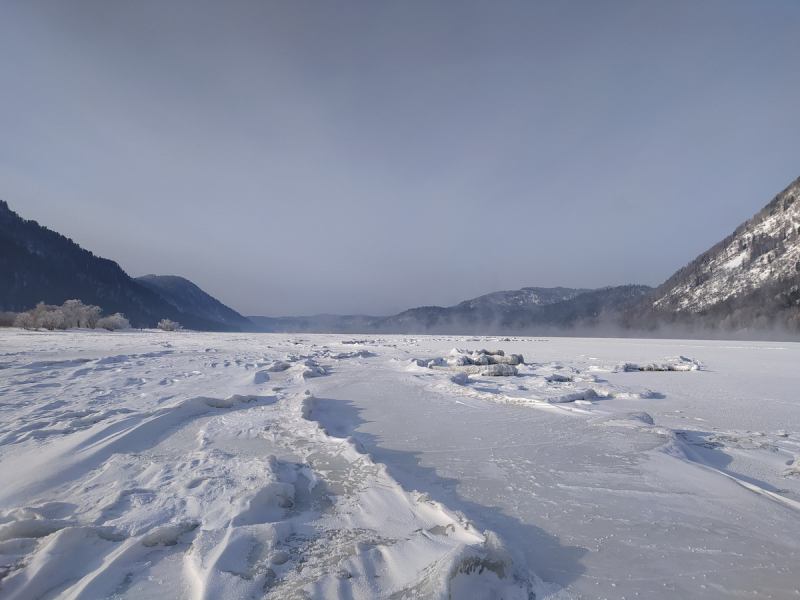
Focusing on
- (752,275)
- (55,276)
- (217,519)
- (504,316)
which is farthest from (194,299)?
(752,275)

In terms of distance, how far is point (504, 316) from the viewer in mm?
130125

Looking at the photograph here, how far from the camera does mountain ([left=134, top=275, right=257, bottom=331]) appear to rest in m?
154

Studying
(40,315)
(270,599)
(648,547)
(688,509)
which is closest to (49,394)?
(270,599)

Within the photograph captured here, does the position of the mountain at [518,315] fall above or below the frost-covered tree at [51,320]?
above

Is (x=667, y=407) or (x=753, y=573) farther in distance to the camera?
(x=667, y=407)

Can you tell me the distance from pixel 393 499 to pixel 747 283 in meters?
85.0

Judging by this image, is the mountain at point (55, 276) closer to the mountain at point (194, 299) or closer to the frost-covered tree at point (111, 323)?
the frost-covered tree at point (111, 323)

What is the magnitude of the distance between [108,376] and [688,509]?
11.6m

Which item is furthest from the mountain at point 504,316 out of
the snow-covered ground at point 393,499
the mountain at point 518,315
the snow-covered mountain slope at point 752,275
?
the snow-covered ground at point 393,499

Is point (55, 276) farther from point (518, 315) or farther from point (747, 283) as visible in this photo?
point (747, 283)

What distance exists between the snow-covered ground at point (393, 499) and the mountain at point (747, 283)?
67840 mm

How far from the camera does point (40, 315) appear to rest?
97.5 ft

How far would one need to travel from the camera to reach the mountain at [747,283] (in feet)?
177

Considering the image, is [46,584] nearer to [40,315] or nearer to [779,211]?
[40,315]
